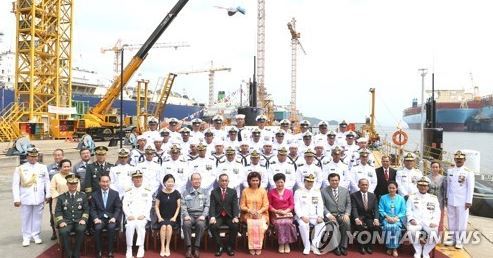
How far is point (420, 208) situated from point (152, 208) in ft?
13.2

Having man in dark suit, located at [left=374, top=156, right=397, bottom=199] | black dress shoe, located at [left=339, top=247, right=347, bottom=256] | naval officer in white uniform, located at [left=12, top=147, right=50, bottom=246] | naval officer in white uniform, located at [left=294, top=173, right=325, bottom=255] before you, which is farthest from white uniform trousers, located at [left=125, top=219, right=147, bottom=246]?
man in dark suit, located at [left=374, top=156, right=397, bottom=199]

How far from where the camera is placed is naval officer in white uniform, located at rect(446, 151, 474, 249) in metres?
6.72

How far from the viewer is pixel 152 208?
21.3 feet

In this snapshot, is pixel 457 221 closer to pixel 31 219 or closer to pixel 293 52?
pixel 31 219

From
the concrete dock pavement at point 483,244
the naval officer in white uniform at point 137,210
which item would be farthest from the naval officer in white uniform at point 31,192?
the concrete dock pavement at point 483,244

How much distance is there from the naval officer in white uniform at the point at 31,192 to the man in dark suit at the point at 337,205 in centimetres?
437

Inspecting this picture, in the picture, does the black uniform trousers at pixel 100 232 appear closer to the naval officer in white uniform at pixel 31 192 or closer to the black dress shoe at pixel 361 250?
the naval officer in white uniform at pixel 31 192

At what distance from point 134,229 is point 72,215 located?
877 millimetres

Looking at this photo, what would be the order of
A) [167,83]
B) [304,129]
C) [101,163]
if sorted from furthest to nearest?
[167,83] → [304,129] → [101,163]

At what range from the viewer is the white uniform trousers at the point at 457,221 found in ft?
22.2

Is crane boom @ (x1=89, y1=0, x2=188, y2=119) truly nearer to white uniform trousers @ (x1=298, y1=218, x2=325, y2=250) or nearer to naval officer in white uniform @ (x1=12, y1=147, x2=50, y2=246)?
naval officer in white uniform @ (x1=12, y1=147, x2=50, y2=246)

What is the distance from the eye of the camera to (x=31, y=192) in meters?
6.61

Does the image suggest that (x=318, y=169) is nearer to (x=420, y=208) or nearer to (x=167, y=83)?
(x=420, y=208)

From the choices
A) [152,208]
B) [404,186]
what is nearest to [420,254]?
[404,186]
